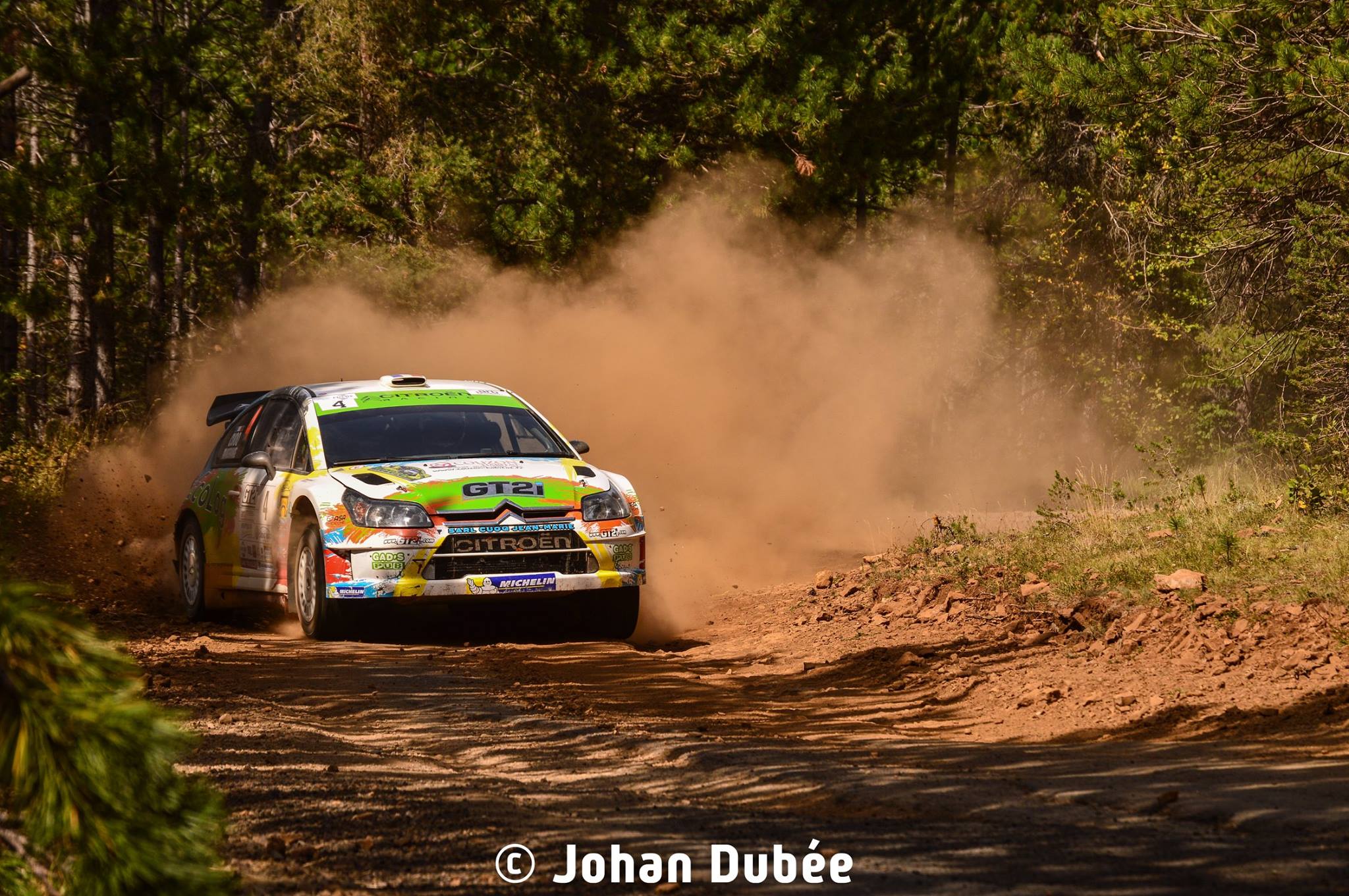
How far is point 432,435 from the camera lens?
425 inches

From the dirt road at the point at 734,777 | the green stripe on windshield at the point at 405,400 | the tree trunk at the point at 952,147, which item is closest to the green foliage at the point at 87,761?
the dirt road at the point at 734,777

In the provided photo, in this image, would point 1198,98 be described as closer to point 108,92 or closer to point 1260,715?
point 1260,715

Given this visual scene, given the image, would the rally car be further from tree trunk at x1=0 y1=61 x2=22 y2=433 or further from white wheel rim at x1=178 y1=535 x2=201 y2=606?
tree trunk at x1=0 y1=61 x2=22 y2=433

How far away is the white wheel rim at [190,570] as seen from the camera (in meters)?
11.5

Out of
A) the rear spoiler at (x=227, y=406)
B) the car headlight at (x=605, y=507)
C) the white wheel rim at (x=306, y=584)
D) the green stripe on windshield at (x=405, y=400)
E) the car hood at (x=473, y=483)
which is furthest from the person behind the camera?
the rear spoiler at (x=227, y=406)

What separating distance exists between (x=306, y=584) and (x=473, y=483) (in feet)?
4.37

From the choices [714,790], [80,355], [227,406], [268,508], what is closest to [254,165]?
[80,355]

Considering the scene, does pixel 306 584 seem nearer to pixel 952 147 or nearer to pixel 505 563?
pixel 505 563

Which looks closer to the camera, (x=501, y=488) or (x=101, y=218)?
(x=501, y=488)

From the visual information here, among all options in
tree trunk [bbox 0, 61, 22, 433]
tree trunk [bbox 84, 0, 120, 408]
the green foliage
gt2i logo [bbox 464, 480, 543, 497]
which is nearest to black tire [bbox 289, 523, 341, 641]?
gt2i logo [bbox 464, 480, 543, 497]

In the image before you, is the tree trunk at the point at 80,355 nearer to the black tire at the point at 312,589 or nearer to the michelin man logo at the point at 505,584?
the black tire at the point at 312,589

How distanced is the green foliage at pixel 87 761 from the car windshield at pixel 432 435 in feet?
25.0

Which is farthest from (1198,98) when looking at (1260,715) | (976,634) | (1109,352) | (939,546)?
(1109,352)

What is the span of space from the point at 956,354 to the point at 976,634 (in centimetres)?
1566
